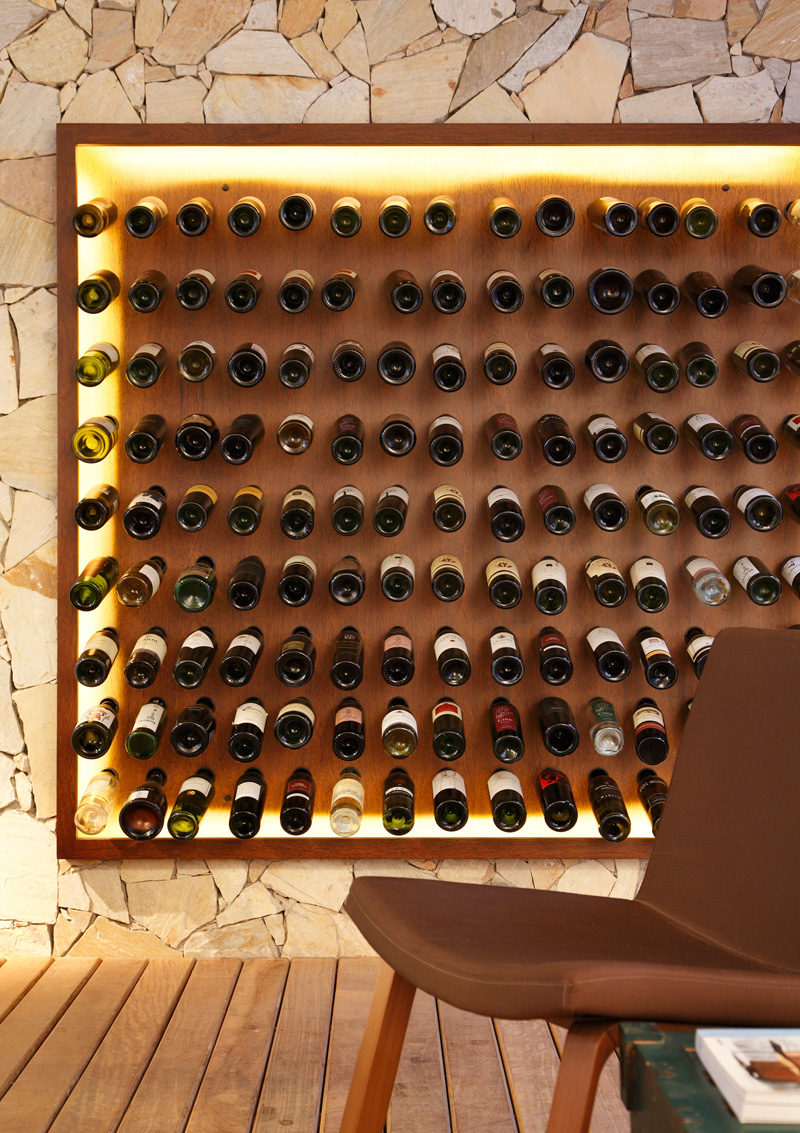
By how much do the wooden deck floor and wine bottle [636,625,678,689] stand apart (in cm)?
78

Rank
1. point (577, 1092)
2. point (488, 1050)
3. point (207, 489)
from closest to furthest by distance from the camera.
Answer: point (577, 1092)
point (488, 1050)
point (207, 489)

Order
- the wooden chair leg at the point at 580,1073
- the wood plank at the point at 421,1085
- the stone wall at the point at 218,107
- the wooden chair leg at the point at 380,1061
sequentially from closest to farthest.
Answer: the wooden chair leg at the point at 580,1073, the wooden chair leg at the point at 380,1061, the wood plank at the point at 421,1085, the stone wall at the point at 218,107

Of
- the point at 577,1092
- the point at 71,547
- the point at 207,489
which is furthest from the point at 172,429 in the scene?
the point at 577,1092

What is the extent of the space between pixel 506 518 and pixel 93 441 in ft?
3.15

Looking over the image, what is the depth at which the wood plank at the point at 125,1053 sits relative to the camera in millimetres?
1660

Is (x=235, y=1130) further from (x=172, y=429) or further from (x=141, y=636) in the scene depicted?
(x=172, y=429)

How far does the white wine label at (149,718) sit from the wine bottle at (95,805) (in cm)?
17

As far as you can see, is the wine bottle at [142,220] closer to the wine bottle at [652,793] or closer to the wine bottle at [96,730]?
the wine bottle at [96,730]

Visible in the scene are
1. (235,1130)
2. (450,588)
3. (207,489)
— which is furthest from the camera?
(207,489)

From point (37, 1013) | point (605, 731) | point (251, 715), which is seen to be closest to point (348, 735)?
point (251, 715)

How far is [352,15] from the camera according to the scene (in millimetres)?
2303

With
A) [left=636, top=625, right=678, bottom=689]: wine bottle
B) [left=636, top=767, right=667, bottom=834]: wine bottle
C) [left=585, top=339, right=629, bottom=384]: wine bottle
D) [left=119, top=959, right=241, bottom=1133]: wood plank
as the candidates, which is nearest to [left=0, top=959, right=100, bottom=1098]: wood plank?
[left=119, top=959, right=241, bottom=1133]: wood plank

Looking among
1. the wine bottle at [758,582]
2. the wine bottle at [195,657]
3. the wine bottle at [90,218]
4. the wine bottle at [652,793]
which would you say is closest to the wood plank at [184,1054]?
the wine bottle at [195,657]

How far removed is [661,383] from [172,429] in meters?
1.16
